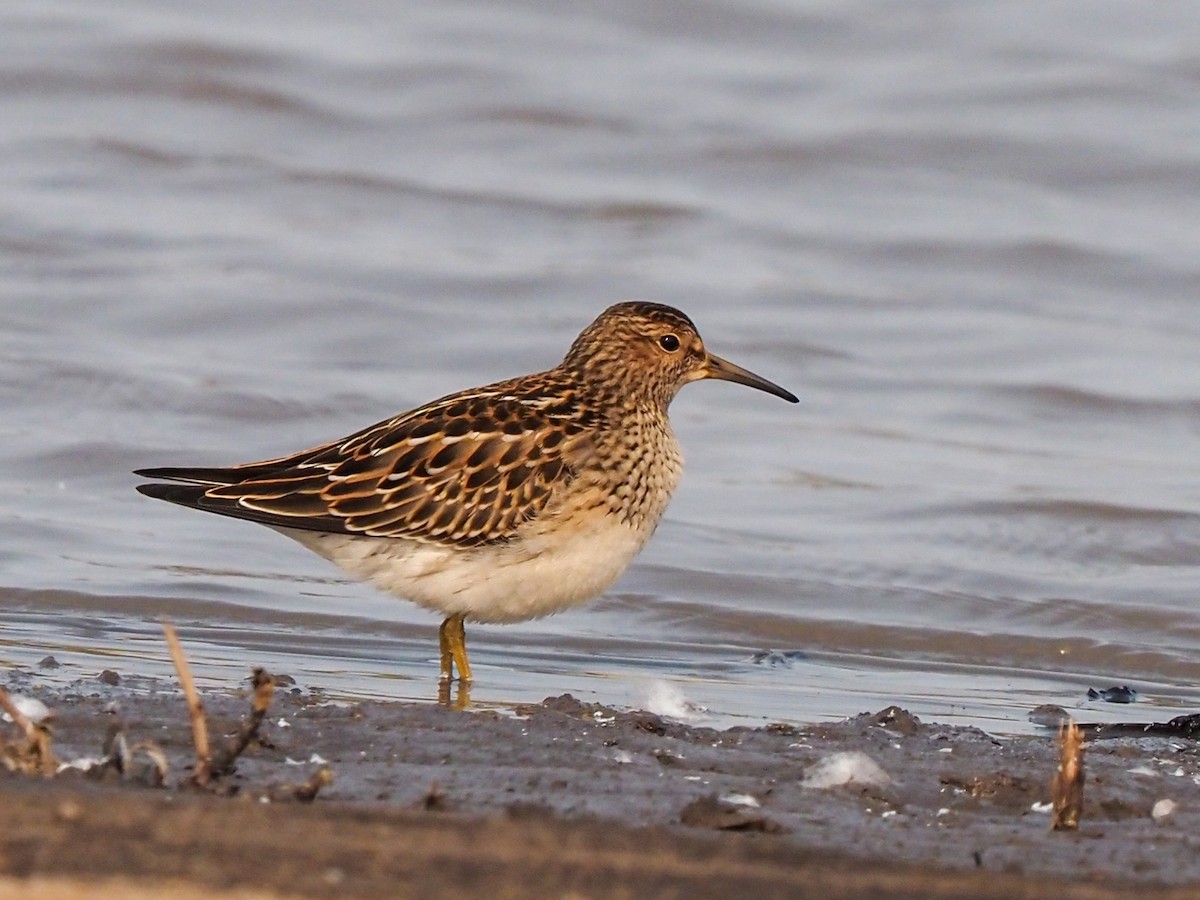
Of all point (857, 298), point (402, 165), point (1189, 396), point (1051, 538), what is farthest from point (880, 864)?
point (402, 165)

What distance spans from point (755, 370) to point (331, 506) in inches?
208

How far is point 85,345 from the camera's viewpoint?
454 inches

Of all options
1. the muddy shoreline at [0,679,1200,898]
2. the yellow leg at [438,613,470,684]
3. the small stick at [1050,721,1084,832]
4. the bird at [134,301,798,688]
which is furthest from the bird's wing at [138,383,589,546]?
the small stick at [1050,721,1084,832]

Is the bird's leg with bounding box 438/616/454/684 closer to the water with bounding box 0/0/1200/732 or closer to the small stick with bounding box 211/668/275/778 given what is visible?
the water with bounding box 0/0/1200/732

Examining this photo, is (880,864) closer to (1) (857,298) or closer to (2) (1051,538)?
(2) (1051,538)

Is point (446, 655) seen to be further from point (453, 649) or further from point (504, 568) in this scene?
point (504, 568)

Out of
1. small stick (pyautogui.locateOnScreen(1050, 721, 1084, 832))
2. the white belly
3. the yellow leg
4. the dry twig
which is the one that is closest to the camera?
the dry twig

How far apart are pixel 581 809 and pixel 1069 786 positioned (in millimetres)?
1044

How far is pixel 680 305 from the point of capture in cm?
1278

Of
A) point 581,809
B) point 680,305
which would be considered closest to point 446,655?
point 581,809

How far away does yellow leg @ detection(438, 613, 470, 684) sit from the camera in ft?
22.4

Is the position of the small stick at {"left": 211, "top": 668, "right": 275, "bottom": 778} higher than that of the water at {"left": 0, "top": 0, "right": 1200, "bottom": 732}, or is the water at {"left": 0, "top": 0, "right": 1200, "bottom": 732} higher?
the water at {"left": 0, "top": 0, "right": 1200, "bottom": 732}

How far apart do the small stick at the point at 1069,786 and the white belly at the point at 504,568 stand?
7.86 feet

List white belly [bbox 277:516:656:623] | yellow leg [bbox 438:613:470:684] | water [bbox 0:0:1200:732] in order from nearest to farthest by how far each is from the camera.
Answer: white belly [bbox 277:516:656:623], yellow leg [bbox 438:613:470:684], water [bbox 0:0:1200:732]
